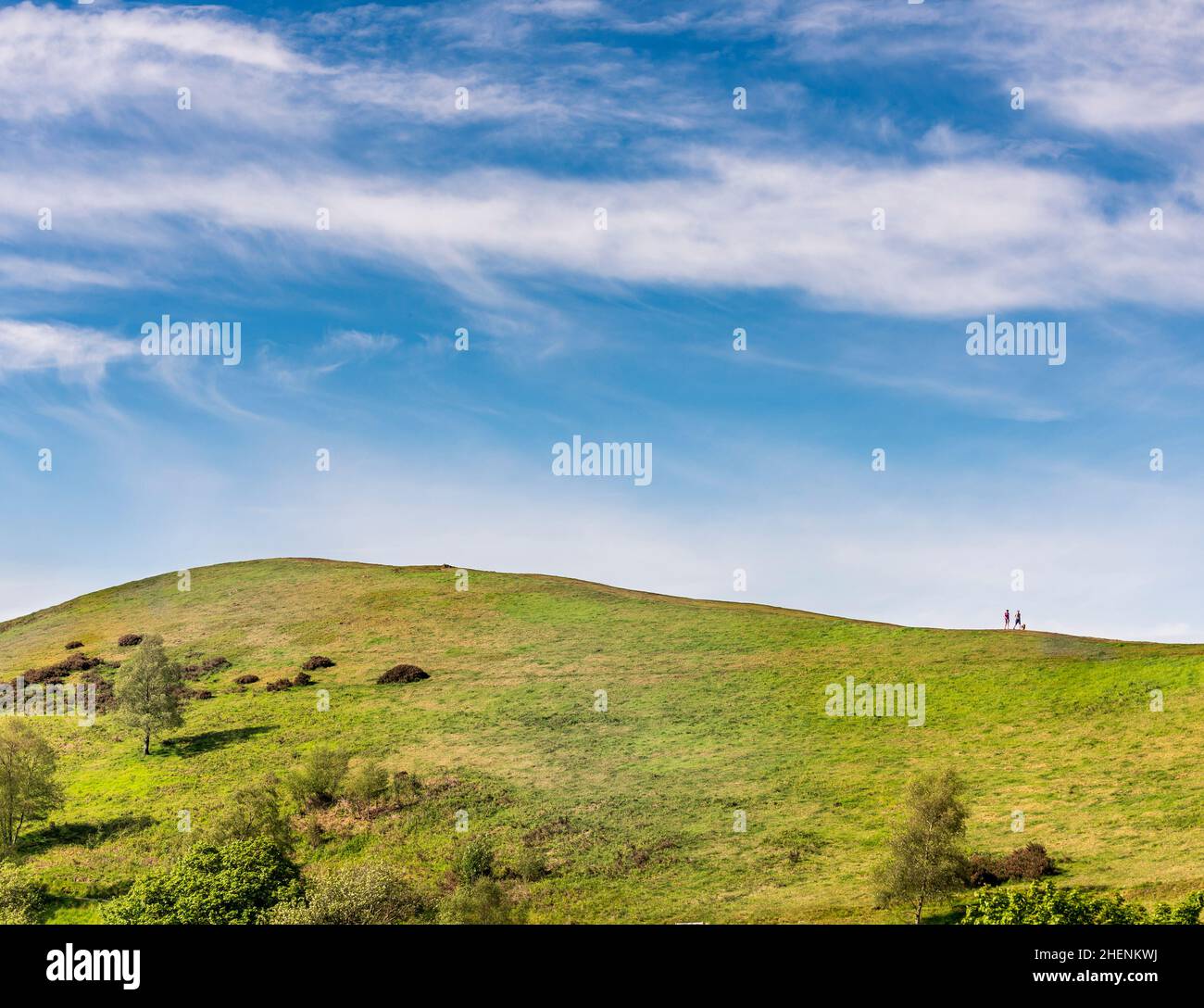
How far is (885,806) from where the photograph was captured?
5866 cm

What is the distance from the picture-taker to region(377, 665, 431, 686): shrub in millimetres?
88188

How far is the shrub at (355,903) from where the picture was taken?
4125cm

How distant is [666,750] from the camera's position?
71.2m

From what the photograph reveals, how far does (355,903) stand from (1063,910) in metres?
27.2

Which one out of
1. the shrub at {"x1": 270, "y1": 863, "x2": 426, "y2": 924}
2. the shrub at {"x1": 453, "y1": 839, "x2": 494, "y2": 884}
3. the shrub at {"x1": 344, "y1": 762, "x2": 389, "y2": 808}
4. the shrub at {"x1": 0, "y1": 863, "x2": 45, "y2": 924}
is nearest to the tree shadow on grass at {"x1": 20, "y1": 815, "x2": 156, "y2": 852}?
the shrub at {"x1": 0, "y1": 863, "x2": 45, "y2": 924}

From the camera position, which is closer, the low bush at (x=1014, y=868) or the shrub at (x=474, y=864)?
the low bush at (x=1014, y=868)

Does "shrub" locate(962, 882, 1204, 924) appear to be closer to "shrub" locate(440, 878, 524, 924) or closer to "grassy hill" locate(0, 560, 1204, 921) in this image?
→ "grassy hill" locate(0, 560, 1204, 921)

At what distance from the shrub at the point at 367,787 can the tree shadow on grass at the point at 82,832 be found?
12452 millimetres

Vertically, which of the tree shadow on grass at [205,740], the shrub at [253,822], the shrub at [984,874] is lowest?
the shrub at [984,874]

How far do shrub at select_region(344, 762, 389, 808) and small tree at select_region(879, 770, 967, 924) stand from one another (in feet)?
111

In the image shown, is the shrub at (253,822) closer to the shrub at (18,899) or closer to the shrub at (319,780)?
the shrub at (319,780)

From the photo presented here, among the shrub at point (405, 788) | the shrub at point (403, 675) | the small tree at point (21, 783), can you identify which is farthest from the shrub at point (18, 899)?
the shrub at point (403, 675)

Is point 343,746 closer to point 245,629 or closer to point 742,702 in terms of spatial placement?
point 742,702
